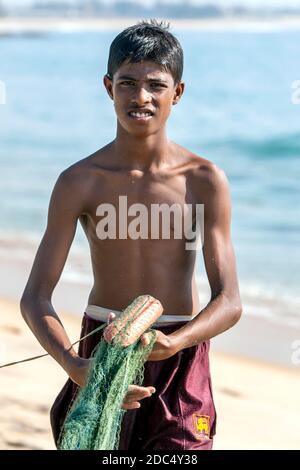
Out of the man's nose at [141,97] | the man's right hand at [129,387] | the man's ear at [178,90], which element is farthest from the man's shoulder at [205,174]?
the man's right hand at [129,387]

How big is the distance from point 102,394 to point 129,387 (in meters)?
0.09

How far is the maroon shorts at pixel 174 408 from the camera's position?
3320mm

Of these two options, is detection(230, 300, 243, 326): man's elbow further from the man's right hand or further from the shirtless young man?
the man's right hand

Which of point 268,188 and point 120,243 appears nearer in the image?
point 120,243

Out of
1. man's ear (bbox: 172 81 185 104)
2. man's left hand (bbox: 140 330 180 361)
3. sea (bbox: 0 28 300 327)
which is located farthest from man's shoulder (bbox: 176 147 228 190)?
sea (bbox: 0 28 300 327)

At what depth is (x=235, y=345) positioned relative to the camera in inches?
286

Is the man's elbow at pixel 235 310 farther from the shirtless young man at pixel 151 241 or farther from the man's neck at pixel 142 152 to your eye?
the man's neck at pixel 142 152

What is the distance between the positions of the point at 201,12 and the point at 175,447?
307 feet

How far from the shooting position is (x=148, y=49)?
3.22 metres

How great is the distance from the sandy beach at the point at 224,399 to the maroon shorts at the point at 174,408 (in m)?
1.84

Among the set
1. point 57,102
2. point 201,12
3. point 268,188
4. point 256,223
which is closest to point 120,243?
point 256,223

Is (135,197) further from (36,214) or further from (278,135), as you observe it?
(278,135)

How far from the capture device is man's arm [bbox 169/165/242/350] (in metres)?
3.13

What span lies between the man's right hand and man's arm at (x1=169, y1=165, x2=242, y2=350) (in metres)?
0.27
